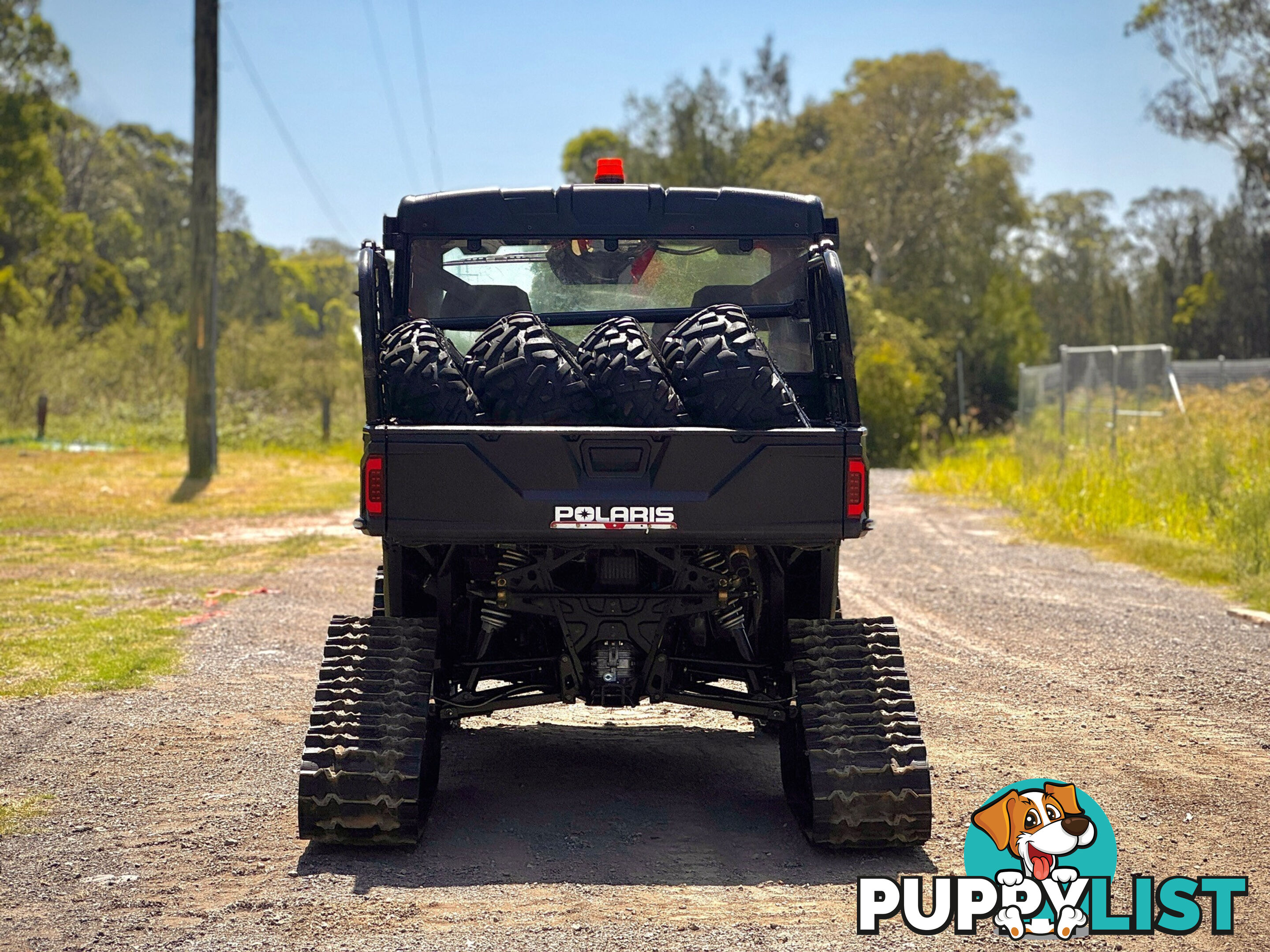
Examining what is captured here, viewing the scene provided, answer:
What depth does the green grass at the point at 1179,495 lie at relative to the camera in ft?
43.4

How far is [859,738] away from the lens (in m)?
5.34

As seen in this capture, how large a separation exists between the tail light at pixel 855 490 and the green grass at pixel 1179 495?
7.27 metres

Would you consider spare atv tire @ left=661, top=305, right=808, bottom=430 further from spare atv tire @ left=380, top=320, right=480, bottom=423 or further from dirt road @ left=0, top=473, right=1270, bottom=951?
dirt road @ left=0, top=473, right=1270, bottom=951

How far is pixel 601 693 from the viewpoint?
5730 millimetres

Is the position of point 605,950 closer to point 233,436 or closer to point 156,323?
point 233,436

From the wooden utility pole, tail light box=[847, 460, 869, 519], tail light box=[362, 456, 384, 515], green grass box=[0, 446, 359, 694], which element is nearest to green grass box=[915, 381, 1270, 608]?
tail light box=[847, 460, 869, 519]

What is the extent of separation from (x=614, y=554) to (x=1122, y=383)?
16.0 meters

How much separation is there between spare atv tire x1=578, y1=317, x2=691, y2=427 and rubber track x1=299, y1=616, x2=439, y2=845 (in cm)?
116

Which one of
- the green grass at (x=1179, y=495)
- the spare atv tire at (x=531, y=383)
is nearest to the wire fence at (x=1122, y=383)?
the green grass at (x=1179, y=495)

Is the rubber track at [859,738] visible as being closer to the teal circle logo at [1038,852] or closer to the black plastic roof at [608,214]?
the teal circle logo at [1038,852]

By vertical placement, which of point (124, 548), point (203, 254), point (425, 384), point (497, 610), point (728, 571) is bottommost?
point (124, 548)

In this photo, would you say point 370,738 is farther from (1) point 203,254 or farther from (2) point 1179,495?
(1) point 203,254

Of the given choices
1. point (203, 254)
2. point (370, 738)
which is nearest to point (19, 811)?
point (370, 738)

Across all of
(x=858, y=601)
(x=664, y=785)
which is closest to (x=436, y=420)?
(x=664, y=785)
